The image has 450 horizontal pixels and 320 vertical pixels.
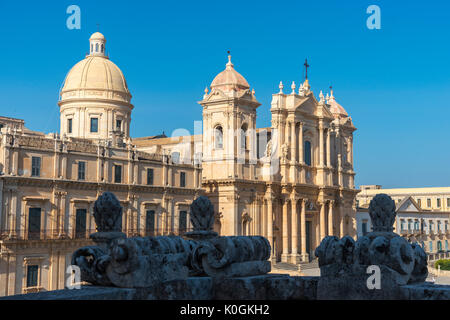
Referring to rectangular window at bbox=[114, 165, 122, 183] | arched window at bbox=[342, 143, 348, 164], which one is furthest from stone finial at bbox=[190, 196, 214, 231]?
arched window at bbox=[342, 143, 348, 164]

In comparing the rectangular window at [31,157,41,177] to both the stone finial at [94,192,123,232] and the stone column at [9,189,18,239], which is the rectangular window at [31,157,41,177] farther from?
the stone finial at [94,192,123,232]

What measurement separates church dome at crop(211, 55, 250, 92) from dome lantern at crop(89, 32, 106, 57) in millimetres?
11698

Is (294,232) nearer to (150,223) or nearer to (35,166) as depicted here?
(150,223)

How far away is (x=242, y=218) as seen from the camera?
50.2 m

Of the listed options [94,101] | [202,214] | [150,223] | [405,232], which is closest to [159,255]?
[202,214]

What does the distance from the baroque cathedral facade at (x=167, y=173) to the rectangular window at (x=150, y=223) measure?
76 mm

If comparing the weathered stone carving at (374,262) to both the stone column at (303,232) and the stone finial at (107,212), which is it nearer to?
the stone finial at (107,212)

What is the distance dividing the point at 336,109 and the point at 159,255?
63299 mm

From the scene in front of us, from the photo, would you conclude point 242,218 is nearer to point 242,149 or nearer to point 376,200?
point 242,149

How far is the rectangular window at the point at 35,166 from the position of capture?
3500cm

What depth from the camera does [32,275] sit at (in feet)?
112

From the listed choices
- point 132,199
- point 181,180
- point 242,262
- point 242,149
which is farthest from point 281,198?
point 242,262

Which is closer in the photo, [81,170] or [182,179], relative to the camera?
[81,170]
